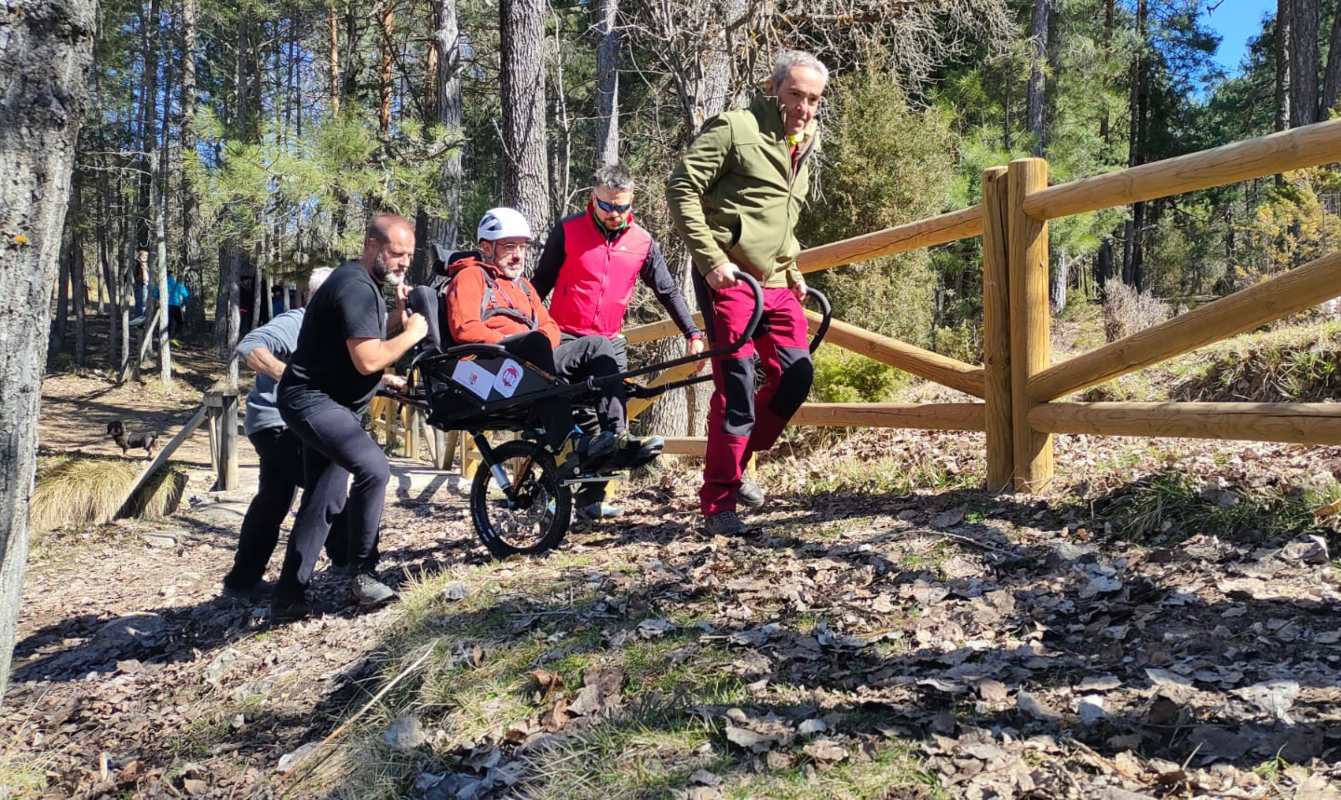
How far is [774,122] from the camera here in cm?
464

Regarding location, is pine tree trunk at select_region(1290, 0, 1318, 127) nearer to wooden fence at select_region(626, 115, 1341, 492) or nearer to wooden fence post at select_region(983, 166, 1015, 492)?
wooden fence at select_region(626, 115, 1341, 492)

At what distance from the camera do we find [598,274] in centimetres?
570

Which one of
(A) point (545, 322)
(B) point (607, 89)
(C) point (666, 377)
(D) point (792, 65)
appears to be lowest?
(C) point (666, 377)

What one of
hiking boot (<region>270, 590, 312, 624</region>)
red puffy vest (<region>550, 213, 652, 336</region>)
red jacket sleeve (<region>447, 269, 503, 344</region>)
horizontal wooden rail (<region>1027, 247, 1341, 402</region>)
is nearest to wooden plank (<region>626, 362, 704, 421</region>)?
red puffy vest (<region>550, 213, 652, 336</region>)

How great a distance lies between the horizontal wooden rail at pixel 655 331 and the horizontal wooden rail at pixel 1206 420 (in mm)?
3042

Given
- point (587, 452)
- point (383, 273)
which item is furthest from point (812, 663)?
point (383, 273)

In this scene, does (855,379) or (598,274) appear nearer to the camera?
(598,274)

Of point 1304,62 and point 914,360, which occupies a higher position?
point 1304,62

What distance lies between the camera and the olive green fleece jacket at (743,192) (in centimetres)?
450

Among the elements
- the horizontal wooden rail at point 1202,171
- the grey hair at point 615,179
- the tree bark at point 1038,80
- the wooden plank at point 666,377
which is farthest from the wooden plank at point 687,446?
the tree bark at point 1038,80

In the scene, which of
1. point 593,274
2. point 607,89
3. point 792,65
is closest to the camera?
point 792,65

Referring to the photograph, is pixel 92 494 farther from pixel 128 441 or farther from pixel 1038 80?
pixel 1038 80

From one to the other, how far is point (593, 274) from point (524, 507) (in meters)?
1.40

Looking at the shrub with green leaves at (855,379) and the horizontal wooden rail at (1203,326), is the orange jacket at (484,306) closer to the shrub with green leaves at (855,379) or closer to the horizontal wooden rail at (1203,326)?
the horizontal wooden rail at (1203,326)
